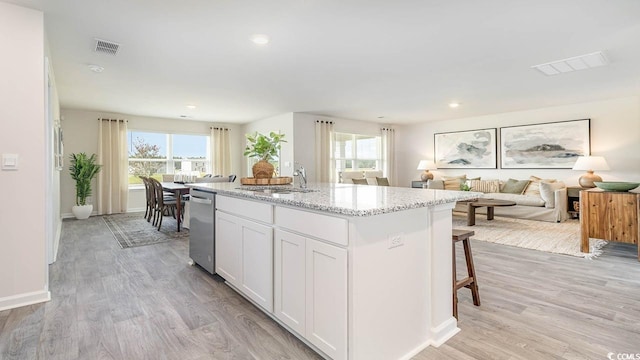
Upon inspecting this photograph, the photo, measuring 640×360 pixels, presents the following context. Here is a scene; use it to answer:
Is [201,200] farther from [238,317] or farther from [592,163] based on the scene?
[592,163]

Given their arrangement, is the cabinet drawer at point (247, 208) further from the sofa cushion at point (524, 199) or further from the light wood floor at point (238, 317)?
the sofa cushion at point (524, 199)

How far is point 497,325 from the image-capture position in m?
2.04

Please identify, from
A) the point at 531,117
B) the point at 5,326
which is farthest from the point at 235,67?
the point at 531,117

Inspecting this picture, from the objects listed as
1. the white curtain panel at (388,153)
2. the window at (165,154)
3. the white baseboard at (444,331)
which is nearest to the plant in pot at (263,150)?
the white baseboard at (444,331)

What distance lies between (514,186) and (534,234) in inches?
91.9

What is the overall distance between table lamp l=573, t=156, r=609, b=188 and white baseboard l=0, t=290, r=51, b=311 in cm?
760

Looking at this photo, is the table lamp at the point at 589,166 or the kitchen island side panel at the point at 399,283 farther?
the table lamp at the point at 589,166

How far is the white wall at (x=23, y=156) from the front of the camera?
2.32 metres

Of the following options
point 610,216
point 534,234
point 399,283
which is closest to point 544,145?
point 534,234

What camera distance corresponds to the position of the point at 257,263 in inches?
85.9

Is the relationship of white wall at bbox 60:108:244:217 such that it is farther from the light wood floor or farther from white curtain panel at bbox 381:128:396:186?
white curtain panel at bbox 381:128:396:186

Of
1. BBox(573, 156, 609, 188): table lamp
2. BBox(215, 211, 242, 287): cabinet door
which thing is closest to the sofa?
BBox(573, 156, 609, 188): table lamp

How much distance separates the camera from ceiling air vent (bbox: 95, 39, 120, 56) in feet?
10.1

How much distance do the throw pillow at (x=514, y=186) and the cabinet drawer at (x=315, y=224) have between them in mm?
6342
